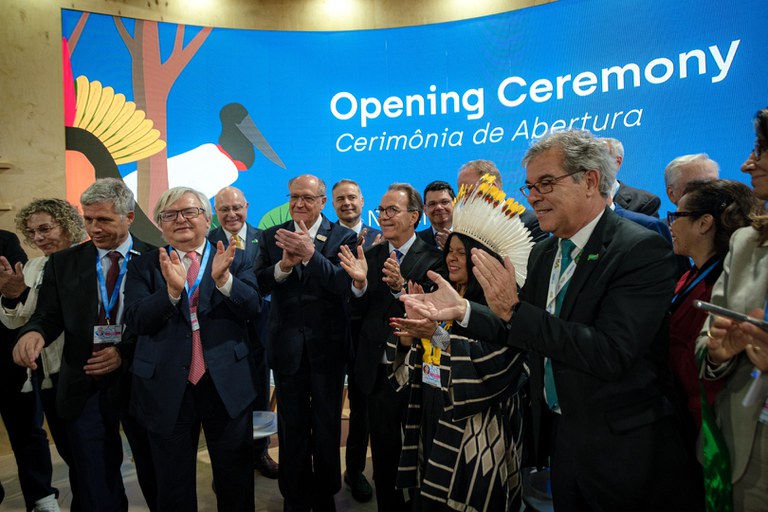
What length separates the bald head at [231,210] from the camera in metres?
4.40

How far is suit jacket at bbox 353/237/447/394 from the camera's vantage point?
9.60ft

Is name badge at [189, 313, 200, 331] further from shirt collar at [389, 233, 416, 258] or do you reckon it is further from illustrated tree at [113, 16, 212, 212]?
illustrated tree at [113, 16, 212, 212]

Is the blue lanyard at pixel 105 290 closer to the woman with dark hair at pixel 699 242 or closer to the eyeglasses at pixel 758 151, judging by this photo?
the woman with dark hair at pixel 699 242

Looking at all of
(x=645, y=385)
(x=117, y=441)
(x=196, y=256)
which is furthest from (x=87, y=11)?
(x=645, y=385)

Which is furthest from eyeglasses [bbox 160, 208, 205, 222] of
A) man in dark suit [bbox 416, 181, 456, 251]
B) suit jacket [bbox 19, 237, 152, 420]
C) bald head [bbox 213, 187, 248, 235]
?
bald head [bbox 213, 187, 248, 235]

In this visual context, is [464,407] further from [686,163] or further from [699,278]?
[686,163]

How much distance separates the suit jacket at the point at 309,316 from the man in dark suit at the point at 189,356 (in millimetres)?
423

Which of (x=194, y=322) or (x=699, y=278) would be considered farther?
(x=194, y=322)

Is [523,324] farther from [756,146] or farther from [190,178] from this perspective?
[190,178]

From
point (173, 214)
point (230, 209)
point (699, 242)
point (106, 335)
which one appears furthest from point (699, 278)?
point (230, 209)

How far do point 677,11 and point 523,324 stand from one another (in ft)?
13.0

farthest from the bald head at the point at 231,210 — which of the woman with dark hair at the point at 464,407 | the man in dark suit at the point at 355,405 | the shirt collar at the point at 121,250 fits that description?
the woman with dark hair at the point at 464,407

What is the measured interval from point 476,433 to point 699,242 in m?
1.12

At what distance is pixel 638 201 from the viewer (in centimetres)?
345
